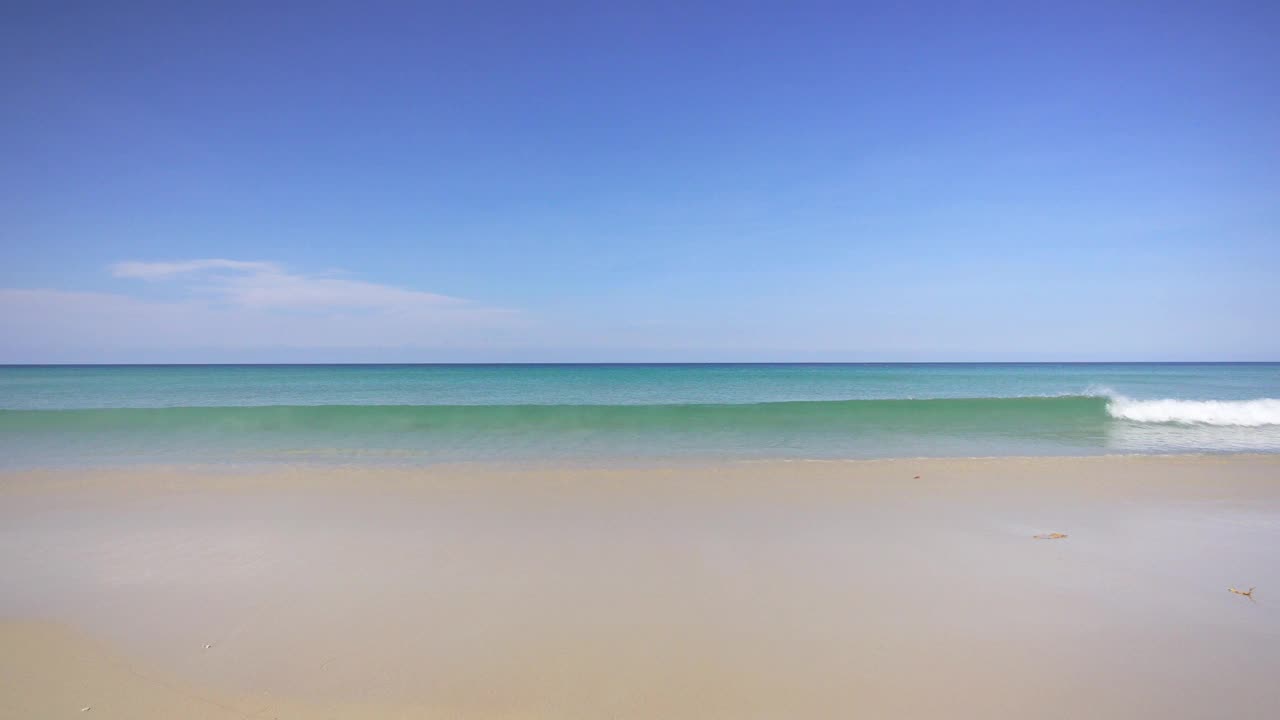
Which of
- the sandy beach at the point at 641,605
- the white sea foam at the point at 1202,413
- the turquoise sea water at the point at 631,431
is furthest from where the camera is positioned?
the white sea foam at the point at 1202,413

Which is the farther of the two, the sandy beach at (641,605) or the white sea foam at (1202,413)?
the white sea foam at (1202,413)

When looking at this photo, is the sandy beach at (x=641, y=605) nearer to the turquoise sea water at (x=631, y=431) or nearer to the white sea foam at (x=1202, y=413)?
the turquoise sea water at (x=631, y=431)

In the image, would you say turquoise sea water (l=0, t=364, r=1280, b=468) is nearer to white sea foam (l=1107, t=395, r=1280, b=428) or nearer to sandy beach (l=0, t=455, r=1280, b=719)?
white sea foam (l=1107, t=395, r=1280, b=428)

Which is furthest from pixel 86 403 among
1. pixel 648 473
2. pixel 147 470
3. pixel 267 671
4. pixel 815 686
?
pixel 815 686

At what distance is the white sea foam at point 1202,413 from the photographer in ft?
54.3

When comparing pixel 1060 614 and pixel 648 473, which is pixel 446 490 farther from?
pixel 1060 614

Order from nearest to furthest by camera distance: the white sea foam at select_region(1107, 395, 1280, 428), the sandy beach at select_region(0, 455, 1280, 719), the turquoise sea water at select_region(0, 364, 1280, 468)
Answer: the sandy beach at select_region(0, 455, 1280, 719) < the turquoise sea water at select_region(0, 364, 1280, 468) < the white sea foam at select_region(1107, 395, 1280, 428)

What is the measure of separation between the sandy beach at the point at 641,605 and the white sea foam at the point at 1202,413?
12.4 m

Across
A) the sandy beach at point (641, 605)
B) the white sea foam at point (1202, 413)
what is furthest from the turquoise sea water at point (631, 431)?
the sandy beach at point (641, 605)

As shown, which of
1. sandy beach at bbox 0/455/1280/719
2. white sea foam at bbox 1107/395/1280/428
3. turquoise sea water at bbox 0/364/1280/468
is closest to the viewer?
sandy beach at bbox 0/455/1280/719

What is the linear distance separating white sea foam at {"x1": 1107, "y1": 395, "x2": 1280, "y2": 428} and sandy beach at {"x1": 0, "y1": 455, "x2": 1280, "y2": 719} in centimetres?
1238

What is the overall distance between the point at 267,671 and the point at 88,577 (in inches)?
100.0

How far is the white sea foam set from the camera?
16.6 metres

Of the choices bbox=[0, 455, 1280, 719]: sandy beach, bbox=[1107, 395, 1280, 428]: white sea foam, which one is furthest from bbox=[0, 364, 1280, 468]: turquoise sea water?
bbox=[0, 455, 1280, 719]: sandy beach
